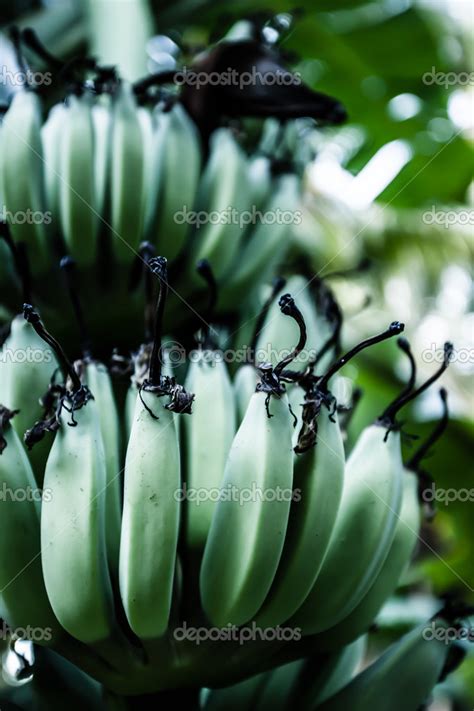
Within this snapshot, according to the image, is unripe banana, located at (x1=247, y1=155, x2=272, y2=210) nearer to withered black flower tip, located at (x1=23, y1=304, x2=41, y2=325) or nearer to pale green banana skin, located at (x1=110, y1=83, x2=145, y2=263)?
pale green banana skin, located at (x1=110, y1=83, x2=145, y2=263)

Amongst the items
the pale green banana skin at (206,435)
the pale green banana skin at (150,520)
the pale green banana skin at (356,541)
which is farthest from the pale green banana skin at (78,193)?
the pale green banana skin at (356,541)

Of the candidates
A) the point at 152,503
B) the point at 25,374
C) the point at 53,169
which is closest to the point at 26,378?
the point at 25,374

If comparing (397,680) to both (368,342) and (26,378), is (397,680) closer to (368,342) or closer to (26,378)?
(368,342)

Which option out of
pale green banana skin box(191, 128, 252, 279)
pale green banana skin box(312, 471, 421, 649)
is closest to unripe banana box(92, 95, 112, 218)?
pale green banana skin box(191, 128, 252, 279)

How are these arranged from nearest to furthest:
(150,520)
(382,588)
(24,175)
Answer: (150,520) < (382,588) < (24,175)

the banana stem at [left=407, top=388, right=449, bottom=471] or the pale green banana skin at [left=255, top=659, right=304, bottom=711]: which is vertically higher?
the banana stem at [left=407, top=388, right=449, bottom=471]

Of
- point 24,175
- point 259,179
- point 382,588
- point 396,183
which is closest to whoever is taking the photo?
point 382,588

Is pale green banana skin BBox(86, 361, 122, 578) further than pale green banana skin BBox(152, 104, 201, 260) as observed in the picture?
No
